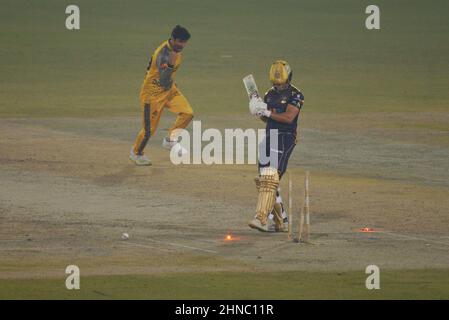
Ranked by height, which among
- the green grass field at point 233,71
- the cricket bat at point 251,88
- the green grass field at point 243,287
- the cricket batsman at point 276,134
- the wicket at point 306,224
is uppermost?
the green grass field at point 233,71

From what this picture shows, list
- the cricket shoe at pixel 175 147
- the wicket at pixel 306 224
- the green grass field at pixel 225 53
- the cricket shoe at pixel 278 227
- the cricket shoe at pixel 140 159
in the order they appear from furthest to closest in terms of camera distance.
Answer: the green grass field at pixel 225 53, the cricket shoe at pixel 175 147, the cricket shoe at pixel 140 159, the cricket shoe at pixel 278 227, the wicket at pixel 306 224

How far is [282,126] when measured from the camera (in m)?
18.6

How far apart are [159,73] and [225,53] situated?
22.4 meters

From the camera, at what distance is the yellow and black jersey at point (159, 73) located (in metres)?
24.1

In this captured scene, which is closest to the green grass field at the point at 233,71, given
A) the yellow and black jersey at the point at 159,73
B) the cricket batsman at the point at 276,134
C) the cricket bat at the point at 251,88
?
the cricket batsman at the point at 276,134

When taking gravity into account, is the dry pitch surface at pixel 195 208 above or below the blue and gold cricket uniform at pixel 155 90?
below

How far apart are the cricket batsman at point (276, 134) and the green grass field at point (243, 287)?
2.44 m

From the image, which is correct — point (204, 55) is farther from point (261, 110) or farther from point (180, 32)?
point (261, 110)

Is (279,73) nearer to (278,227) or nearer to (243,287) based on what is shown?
(278,227)

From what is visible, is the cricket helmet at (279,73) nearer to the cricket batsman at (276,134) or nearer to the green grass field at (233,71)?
the cricket batsman at (276,134)

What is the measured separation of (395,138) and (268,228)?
10.2 metres

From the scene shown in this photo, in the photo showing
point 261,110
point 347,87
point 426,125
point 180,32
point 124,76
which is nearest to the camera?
point 261,110

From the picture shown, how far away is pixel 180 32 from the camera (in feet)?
77.8

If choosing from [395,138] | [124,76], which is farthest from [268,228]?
[124,76]
